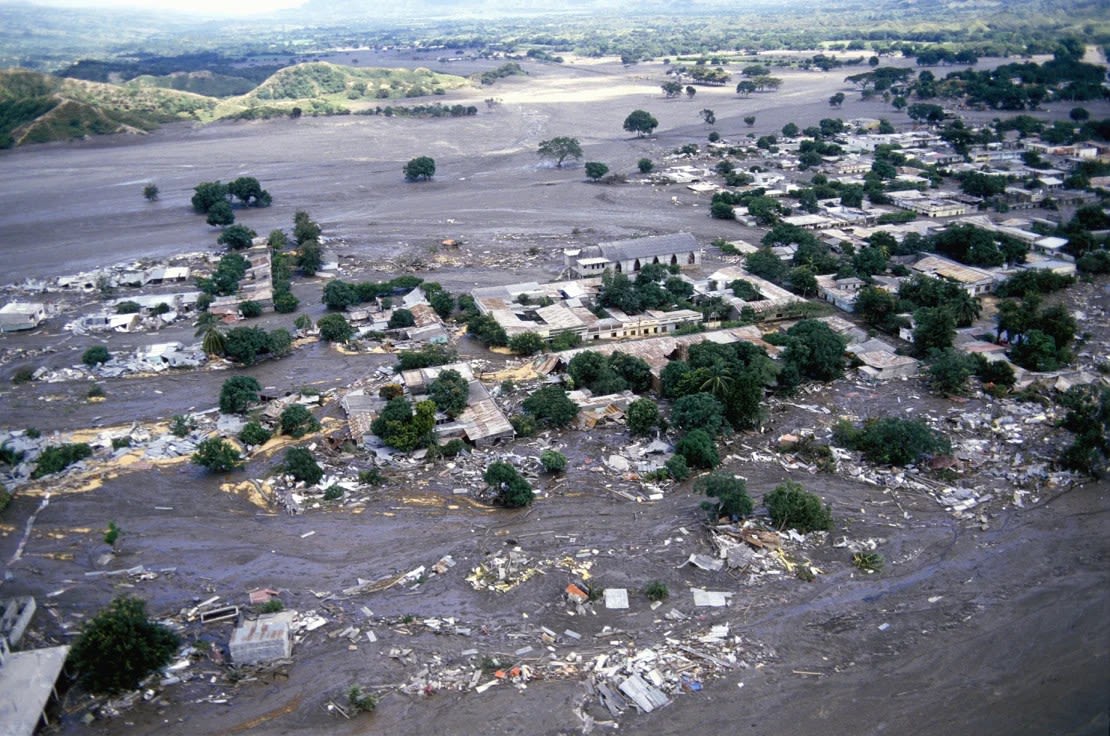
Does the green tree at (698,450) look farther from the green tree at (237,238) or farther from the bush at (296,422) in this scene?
the green tree at (237,238)

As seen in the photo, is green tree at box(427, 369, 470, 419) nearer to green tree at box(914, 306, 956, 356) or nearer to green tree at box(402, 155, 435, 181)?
green tree at box(914, 306, 956, 356)

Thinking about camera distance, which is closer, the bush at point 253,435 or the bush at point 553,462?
the bush at point 553,462

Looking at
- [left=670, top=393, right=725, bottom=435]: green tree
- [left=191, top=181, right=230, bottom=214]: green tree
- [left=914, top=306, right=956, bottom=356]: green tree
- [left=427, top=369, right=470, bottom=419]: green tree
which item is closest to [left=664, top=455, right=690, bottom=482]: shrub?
[left=670, top=393, right=725, bottom=435]: green tree

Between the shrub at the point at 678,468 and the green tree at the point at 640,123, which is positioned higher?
the green tree at the point at 640,123

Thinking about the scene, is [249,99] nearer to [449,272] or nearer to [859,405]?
[449,272]

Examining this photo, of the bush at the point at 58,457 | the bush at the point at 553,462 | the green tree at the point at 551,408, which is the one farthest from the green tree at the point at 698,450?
the bush at the point at 58,457
